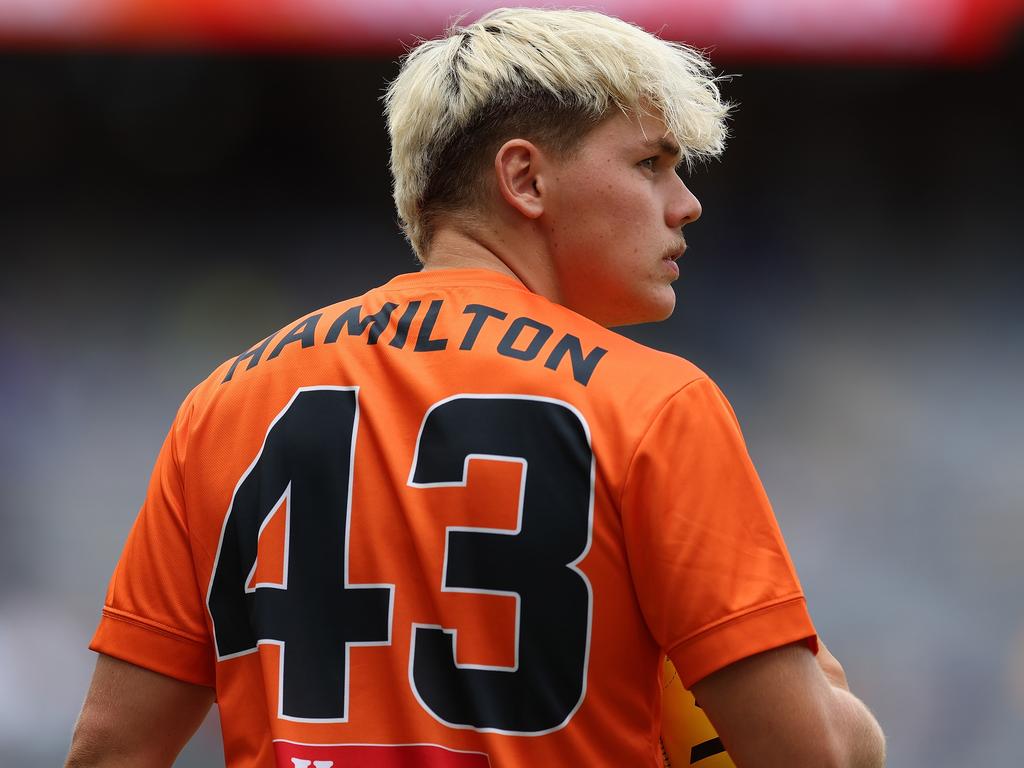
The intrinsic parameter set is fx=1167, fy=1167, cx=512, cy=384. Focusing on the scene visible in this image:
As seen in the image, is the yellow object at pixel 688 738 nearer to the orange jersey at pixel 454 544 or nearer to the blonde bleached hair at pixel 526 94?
the orange jersey at pixel 454 544

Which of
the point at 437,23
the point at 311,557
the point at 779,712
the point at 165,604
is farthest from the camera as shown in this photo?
the point at 437,23

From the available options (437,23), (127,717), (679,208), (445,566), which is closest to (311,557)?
Answer: (445,566)

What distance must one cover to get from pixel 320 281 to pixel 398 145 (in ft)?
15.7

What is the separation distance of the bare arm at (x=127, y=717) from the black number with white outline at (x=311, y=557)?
16cm

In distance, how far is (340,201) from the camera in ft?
20.6

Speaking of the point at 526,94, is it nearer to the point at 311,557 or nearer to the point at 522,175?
the point at 522,175

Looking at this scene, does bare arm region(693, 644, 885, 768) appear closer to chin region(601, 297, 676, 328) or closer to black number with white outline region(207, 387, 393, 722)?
black number with white outline region(207, 387, 393, 722)

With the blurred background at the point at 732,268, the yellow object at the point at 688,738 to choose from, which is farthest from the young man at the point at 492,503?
the blurred background at the point at 732,268

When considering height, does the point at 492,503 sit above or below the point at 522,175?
below

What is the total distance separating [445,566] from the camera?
3.78ft

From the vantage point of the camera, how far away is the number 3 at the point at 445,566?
1119 millimetres

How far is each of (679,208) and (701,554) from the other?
18.3 inches

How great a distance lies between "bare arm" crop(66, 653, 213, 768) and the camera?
4.27 ft

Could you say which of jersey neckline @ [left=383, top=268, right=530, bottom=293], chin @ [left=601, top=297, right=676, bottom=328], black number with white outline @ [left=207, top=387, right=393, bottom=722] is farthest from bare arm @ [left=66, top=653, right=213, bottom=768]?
chin @ [left=601, top=297, right=676, bottom=328]
